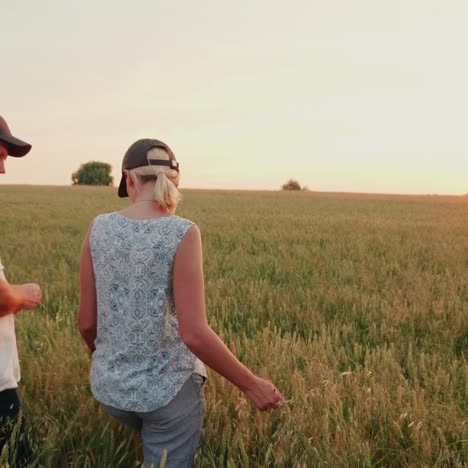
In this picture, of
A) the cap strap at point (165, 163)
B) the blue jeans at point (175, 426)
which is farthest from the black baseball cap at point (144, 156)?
the blue jeans at point (175, 426)

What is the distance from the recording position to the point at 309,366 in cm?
327

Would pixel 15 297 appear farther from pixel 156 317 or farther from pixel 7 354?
pixel 156 317

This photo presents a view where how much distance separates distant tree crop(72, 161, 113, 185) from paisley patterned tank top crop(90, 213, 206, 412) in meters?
→ 99.4

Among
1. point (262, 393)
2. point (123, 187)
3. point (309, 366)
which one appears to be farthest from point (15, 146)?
point (309, 366)

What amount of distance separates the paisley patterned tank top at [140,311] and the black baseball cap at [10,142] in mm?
515

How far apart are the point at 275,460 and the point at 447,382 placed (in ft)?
4.69

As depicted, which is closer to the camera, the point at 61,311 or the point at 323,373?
the point at 323,373

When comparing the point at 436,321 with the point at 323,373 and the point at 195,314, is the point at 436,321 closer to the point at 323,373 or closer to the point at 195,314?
the point at 323,373

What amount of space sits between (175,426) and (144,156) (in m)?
1.12

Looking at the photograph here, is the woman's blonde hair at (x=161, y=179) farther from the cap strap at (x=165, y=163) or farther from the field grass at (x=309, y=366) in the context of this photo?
the field grass at (x=309, y=366)

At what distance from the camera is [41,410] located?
114 inches

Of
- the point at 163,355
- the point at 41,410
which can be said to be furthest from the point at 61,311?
the point at 163,355

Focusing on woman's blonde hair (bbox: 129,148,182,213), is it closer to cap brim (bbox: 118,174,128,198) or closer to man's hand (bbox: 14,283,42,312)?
cap brim (bbox: 118,174,128,198)

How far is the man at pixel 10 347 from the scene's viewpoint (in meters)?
2.22
